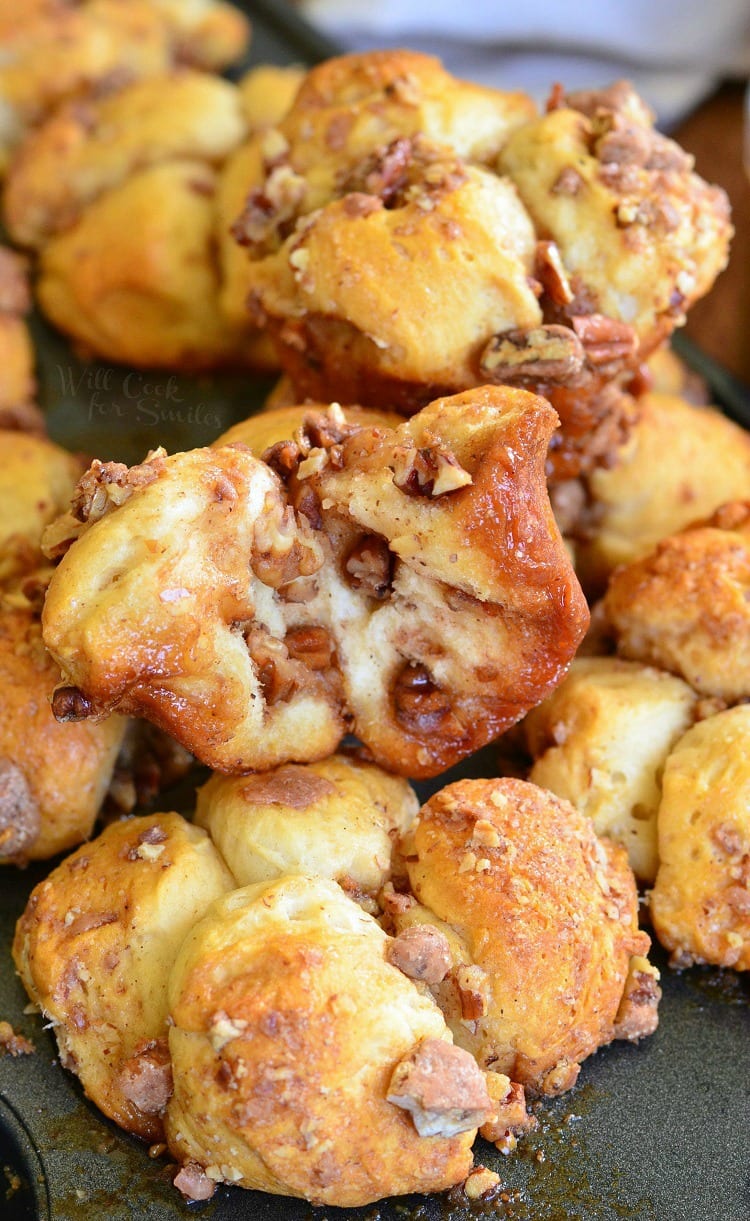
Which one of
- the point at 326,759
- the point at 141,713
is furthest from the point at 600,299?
the point at 141,713

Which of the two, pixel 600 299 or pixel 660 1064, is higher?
pixel 600 299

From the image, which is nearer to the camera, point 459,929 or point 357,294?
point 459,929

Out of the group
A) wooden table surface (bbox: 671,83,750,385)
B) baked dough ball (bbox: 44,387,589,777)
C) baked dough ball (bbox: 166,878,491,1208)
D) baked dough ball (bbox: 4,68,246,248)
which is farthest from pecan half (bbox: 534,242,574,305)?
wooden table surface (bbox: 671,83,750,385)

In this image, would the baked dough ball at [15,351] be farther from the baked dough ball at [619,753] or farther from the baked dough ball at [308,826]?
the baked dough ball at [619,753]

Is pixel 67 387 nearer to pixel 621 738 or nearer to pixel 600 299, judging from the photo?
pixel 600 299

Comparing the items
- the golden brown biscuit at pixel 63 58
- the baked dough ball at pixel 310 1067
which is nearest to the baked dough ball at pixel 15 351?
the golden brown biscuit at pixel 63 58

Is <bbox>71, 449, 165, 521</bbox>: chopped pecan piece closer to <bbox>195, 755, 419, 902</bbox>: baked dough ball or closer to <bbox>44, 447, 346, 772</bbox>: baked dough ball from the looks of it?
<bbox>44, 447, 346, 772</bbox>: baked dough ball

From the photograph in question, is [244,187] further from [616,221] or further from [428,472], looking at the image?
[428,472]
